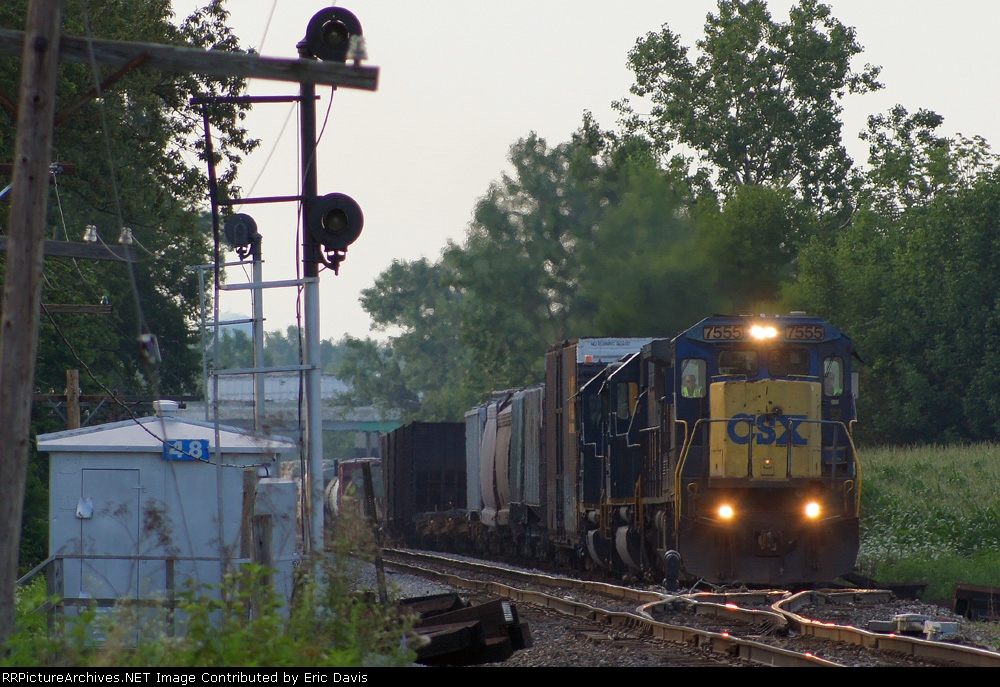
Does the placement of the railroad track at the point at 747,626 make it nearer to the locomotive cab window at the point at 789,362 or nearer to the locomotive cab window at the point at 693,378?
the locomotive cab window at the point at 693,378

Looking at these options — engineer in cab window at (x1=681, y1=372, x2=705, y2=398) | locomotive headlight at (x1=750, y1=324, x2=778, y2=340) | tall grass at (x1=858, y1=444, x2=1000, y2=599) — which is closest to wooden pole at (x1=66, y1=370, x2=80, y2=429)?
engineer in cab window at (x1=681, y1=372, x2=705, y2=398)

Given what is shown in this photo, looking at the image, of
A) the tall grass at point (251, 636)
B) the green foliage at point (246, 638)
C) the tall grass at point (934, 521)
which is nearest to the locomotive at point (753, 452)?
the tall grass at point (934, 521)

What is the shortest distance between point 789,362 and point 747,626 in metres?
4.61

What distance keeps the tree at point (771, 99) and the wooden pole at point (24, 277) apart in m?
53.2

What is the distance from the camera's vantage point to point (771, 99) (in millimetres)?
59312

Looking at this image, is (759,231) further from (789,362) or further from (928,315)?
(789,362)

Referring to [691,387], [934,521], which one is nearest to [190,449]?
[691,387]

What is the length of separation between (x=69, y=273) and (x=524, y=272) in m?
31.3

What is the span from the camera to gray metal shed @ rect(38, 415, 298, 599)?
47.5ft

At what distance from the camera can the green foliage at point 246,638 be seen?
6.98 meters

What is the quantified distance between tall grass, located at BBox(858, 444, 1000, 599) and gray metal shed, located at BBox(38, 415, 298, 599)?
32.0 feet

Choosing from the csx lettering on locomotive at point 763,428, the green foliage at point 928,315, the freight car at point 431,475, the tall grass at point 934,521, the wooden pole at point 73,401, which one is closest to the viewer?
the csx lettering on locomotive at point 763,428

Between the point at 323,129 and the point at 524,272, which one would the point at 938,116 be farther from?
the point at 323,129
